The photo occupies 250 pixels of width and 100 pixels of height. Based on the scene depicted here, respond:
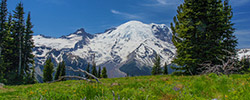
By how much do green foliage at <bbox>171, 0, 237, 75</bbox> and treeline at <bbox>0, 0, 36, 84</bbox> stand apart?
107ft

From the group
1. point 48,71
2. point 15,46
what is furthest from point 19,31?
point 48,71

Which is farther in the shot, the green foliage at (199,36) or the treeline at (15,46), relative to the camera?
the treeline at (15,46)

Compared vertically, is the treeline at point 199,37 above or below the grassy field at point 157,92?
above

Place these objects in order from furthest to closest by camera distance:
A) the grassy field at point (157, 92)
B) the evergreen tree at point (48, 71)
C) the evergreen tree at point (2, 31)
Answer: the evergreen tree at point (48, 71), the evergreen tree at point (2, 31), the grassy field at point (157, 92)

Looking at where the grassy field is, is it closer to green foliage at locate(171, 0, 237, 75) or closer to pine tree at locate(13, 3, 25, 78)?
green foliage at locate(171, 0, 237, 75)

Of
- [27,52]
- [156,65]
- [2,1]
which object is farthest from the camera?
[156,65]

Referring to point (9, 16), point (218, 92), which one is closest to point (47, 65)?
point (9, 16)

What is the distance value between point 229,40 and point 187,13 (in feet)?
35.9

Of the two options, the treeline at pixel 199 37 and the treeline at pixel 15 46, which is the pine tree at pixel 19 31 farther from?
the treeline at pixel 199 37

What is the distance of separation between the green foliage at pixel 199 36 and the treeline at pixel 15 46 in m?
32.6

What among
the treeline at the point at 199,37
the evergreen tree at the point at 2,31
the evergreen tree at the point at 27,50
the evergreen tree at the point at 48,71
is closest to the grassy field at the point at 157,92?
the treeline at the point at 199,37

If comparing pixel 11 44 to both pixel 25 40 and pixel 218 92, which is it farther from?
pixel 218 92

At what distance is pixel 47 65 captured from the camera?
221 feet

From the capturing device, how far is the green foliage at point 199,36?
61.3 feet
